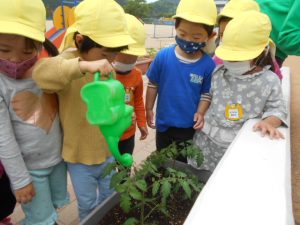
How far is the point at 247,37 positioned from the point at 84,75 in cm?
68

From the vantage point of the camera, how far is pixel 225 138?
135 cm

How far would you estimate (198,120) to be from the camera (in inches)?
59.1

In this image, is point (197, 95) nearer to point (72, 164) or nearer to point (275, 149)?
point (275, 149)

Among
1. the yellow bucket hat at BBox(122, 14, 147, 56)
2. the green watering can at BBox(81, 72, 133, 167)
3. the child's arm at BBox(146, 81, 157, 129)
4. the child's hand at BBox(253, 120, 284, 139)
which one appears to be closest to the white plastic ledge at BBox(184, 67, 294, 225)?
the child's hand at BBox(253, 120, 284, 139)

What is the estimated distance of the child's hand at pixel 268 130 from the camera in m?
1.10

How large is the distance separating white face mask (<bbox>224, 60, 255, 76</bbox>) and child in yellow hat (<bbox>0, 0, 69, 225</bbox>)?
0.78 m

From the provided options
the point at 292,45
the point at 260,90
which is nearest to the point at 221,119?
the point at 260,90

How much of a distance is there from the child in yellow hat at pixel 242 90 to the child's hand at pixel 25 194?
0.81 meters

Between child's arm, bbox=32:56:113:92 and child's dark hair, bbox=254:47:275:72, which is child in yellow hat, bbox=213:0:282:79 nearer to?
child's dark hair, bbox=254:47:275:72

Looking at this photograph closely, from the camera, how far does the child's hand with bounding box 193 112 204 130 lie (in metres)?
1.48

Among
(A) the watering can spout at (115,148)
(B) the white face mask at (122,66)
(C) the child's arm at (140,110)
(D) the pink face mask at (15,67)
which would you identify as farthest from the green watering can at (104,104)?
(C) the child's arm at (140,110)

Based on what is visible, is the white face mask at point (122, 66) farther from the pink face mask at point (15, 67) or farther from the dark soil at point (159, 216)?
the dark soil at point (159, 216)

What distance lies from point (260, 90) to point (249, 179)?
23.9 inches

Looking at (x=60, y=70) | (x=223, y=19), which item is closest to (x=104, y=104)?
(x=60, y=70)
